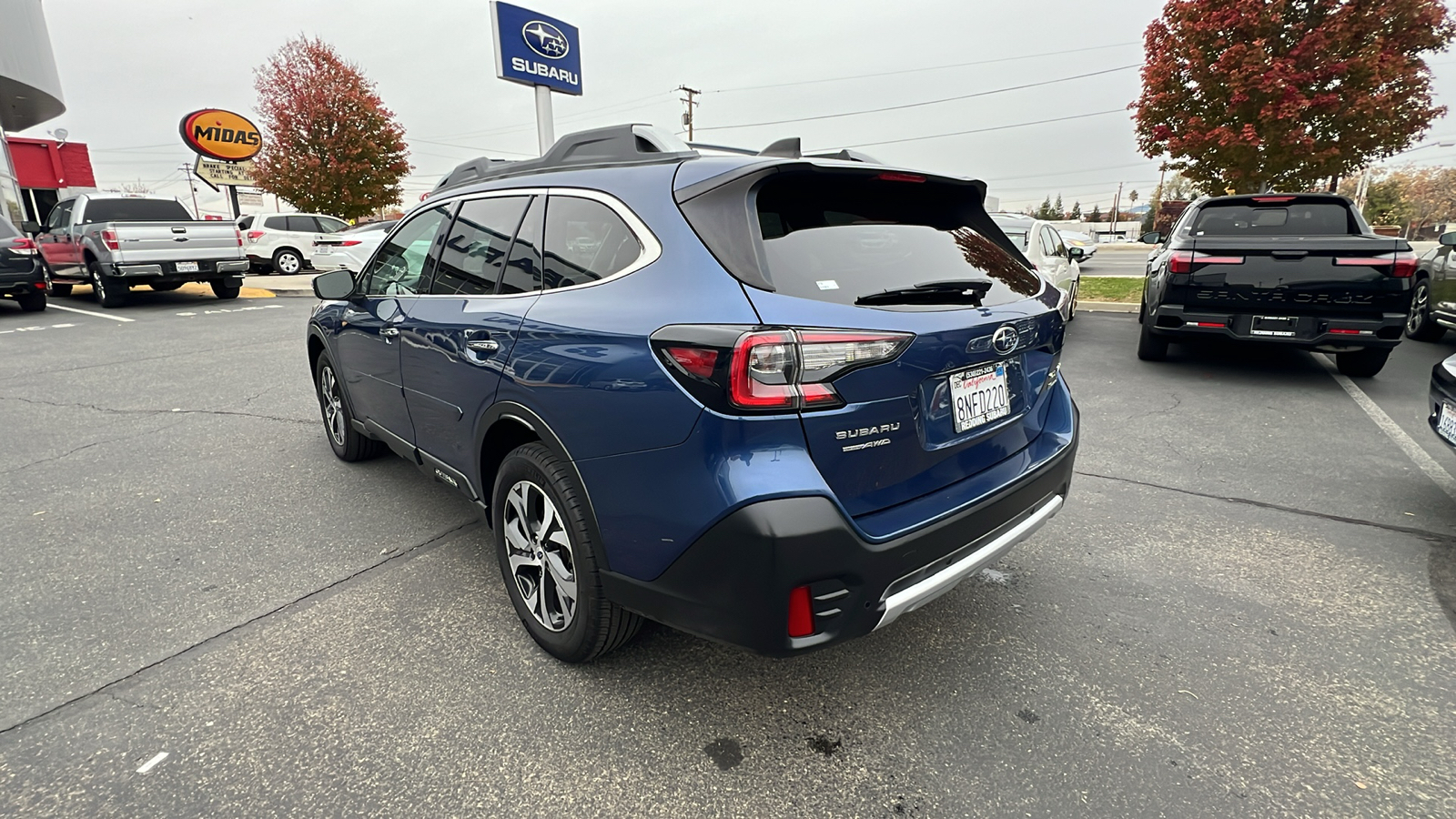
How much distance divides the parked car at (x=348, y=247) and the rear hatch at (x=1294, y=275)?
14166mm

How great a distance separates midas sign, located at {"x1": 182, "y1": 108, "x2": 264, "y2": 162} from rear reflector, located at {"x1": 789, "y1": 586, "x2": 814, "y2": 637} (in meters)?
30.2

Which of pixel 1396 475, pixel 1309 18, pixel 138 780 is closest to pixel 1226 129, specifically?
pixel 1309 18

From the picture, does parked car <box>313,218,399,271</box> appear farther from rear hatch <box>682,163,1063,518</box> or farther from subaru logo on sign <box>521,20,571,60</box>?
rear hatch <box>682,163,1063,518</box>

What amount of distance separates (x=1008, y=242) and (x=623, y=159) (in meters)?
1.59

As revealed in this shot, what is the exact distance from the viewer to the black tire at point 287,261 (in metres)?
19.1

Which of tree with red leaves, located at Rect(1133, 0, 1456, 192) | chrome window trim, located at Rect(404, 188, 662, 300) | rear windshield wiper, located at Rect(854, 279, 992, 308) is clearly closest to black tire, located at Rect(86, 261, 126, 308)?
chrome window trim, located at Rect(404, 188, 662, 300)

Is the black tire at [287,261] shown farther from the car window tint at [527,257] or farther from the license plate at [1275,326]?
the license plate at [1275,326]

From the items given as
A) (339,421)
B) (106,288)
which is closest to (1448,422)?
(339,421)

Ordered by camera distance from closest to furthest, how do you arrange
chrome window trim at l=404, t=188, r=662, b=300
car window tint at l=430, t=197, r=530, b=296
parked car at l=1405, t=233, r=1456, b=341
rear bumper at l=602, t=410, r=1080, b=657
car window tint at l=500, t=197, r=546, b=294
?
rear bumper at l=602, t=410, r=1080, b=657
chrome window trim at l=404, t=188, r=662, b=300
car window tint at l=500, t=197, r=546, b=294
car window tint at l=430, t=197, r=530, b=296
parked car at l=1405, t=233, r=1456, b=341

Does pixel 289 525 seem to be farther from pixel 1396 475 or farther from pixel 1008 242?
pixel 1396 475

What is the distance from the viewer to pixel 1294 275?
233 inches

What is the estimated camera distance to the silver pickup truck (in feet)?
39.4

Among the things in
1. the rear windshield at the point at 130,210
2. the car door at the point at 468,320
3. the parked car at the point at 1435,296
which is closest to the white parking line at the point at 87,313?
the rear windshield at the point at 130,210

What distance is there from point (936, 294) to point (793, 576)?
3.25 feet
